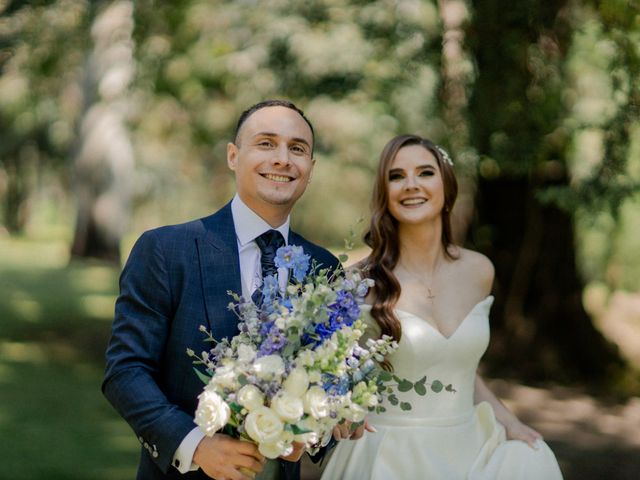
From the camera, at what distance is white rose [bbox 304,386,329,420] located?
2.14 m

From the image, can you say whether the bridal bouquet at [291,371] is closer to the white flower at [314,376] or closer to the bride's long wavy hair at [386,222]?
the white flower at [314,376]

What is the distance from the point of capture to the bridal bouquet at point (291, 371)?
2.13m

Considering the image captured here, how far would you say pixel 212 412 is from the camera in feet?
6.98

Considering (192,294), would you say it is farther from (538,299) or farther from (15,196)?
(15,196)

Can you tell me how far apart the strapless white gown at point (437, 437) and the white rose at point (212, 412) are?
4.35 feet

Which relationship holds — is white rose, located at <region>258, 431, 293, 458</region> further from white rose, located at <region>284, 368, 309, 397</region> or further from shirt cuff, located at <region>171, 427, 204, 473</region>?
shirt cuff, located at <region>171, 427, 204, 473</region>

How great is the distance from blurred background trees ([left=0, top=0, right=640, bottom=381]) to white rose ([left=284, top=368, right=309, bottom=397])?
12.6ft

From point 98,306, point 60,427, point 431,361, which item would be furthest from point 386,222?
point 98,306

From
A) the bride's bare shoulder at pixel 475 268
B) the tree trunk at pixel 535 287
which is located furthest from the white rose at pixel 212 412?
the tree trunk at pixel 535 287

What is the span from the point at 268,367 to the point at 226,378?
12cm

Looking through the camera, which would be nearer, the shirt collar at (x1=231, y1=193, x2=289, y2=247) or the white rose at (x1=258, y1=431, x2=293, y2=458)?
the white rose at (x1=258, y1=431, x2=293, y2=458)

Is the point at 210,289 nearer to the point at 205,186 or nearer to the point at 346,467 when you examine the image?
the point at 346,467

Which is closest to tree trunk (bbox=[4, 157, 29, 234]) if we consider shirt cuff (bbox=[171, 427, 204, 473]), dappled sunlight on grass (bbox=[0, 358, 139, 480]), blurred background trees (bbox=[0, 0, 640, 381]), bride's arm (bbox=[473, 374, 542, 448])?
blurred background trees (bbox=[0, 0, 640, 381])

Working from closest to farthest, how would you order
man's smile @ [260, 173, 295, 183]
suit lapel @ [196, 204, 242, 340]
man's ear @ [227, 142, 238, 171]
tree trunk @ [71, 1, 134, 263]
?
suit lapel @ [196, 204, 242, 340]
man's smile @ [260, 173, 295, 183]
man's ear @ [227, 142, 238, 171]
tree trunk @ [71, 1, 134, 263]
